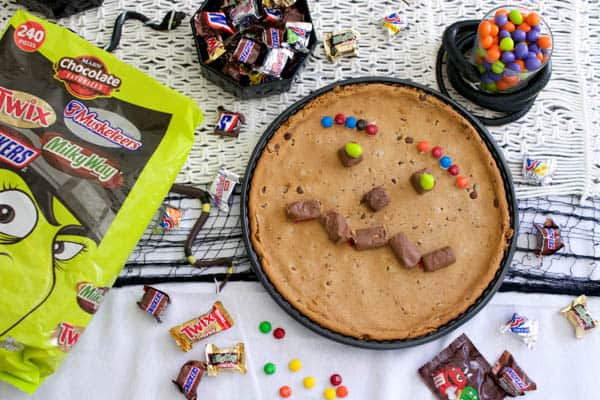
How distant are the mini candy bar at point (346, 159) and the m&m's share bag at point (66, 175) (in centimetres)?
29

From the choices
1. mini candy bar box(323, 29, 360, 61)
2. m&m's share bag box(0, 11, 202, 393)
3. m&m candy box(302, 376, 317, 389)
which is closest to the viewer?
m&m's share bag box(0, 11, 202, 393)

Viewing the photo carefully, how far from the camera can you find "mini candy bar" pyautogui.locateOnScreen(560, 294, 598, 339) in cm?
115

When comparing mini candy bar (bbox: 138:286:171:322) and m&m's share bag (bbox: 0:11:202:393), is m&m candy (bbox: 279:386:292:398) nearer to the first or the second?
mini candy bar (bbox: 138:286:171:322)

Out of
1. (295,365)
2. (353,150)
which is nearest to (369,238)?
(353,150)

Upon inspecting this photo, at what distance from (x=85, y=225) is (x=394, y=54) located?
0.73 m

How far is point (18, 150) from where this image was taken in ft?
3.41

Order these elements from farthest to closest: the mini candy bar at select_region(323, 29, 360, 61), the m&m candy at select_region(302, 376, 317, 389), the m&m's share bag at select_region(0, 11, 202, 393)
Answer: the mini candy bar at select_region(323, 29, 360, 61), the m&m candy at select_region(302, 376, 317, 389), the m&m's share bag at select_region(0, 11, 202, 393)

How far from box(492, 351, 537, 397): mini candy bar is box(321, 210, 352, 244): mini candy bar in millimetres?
389

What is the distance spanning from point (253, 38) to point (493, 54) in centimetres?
47

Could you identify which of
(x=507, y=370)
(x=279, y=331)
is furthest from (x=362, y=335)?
(x=507, y=370)

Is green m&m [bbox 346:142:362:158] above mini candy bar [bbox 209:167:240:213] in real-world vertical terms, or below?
above

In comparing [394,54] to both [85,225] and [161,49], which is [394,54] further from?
[85,225]

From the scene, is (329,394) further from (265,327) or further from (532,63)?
(532,63)

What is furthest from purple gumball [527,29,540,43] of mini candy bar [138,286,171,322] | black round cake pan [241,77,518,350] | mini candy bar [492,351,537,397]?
mini candy bar [138,286,171,322]
